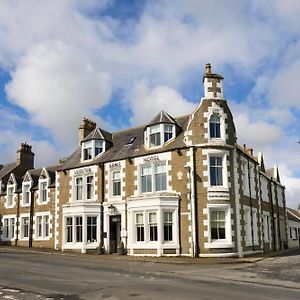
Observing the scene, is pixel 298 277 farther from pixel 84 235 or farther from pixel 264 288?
pixel 84 235

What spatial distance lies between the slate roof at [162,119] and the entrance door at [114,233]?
8.10m

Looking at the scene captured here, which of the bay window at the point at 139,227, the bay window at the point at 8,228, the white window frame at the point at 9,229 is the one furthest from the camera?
the bay window at the point at 8,228

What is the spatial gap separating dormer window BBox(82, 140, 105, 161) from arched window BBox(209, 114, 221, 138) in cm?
1041

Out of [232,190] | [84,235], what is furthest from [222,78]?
[84,235]

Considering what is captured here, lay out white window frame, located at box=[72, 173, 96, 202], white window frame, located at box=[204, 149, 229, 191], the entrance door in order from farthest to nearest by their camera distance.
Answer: white window frame, located at box=[72, 173, 96, 202] → the entrance door → white window frame, located at box=[204, 149, 229, 191]

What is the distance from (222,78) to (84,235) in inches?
646

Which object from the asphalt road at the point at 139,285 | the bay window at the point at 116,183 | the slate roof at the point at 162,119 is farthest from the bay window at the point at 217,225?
the asphalt road at the point at 139,285

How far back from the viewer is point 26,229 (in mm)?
42000

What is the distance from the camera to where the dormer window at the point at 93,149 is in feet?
117

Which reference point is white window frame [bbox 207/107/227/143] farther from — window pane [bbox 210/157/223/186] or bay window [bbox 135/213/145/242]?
bay window [bbox 135/213/145/242]

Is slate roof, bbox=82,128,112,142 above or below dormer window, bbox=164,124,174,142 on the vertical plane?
above

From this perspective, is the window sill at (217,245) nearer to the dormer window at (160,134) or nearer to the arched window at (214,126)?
the arched window at (214,126)

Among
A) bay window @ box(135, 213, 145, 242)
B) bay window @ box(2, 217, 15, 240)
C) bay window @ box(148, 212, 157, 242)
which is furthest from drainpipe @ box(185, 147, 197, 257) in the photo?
bay window @ box(2, 217, 15, 240)

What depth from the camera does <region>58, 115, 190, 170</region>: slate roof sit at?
31.1 metres
